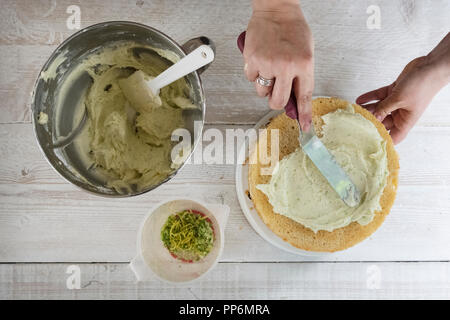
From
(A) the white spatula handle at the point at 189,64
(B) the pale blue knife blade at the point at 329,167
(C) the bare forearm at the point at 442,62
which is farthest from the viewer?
(C) the bare forearm at the point at 442,62

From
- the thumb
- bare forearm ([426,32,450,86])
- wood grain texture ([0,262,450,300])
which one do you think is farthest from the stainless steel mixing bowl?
bare forearm ([426,32,450,86])

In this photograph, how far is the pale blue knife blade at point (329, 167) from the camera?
83 cm

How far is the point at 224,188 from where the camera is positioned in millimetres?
1027

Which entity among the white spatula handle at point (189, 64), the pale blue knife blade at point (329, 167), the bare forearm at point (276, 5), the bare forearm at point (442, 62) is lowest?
the pale blue knife blade at point (329, 167)

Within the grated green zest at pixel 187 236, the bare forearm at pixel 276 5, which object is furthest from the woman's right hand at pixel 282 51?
the grated green zest at pixel 187 236

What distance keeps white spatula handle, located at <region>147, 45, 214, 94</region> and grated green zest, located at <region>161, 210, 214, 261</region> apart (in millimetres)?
355

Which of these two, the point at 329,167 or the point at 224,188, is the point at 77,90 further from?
the point at 329,167

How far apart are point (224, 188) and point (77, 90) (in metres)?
0.42

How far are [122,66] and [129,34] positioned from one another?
0.27ft

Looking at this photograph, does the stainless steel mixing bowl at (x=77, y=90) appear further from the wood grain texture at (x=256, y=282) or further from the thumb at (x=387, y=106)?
the thumb at (x=387, y=106)

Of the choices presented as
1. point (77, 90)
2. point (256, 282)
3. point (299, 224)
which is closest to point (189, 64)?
point (77, 90)

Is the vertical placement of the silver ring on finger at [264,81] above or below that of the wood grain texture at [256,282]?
above

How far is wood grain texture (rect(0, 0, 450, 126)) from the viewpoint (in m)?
1.01

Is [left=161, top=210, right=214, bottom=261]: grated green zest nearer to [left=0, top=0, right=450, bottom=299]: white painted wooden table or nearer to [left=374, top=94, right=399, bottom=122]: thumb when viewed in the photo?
[left=0, top=0, right=450, bottom=299]: white painted wooden table
